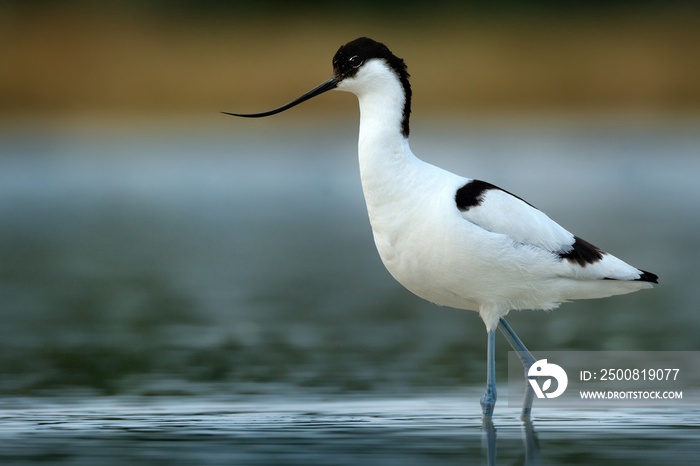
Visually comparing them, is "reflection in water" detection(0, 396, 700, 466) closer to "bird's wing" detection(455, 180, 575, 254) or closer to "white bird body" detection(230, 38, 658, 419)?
"white bird body" detection(230, 38, 658, 419)

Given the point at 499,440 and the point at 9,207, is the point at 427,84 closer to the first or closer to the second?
the point at 9,207

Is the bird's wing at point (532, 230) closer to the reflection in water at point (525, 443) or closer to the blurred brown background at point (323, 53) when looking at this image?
the reflection in water at point (525, 443)

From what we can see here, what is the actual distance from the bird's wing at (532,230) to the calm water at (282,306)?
735 millimetres

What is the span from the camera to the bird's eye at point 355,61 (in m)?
7.14

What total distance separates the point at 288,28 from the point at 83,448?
17834 millimetres

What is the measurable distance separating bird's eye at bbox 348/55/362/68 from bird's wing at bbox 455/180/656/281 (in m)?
0.82

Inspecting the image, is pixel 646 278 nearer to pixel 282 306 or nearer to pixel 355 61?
pixel 355 61

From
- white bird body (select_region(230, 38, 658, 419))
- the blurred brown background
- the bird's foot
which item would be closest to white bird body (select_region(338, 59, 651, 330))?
white bird body (select_region(230, 38, 658, 419))

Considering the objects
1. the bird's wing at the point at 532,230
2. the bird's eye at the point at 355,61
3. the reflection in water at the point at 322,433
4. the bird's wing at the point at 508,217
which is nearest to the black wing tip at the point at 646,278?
the bird's wing at the point at 532,230

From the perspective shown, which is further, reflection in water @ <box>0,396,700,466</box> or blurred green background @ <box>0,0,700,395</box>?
blurred green background @ <box>0,0,700,395</box>

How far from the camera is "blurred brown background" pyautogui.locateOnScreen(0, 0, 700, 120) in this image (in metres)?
21.8

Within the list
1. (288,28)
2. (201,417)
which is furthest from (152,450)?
(288,28)

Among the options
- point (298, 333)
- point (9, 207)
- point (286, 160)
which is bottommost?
point (298, 333)

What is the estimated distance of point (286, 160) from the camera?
21.0 meters
